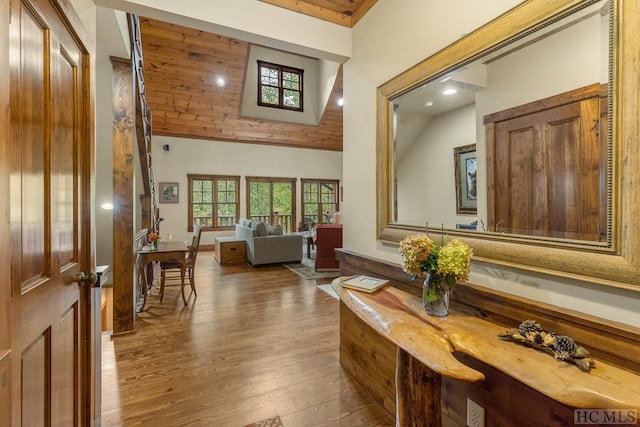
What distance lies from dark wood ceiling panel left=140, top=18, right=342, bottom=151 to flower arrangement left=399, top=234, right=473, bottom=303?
6006mm

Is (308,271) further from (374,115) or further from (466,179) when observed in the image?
(466,179)

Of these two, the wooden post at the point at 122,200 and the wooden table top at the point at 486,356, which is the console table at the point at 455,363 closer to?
the wooden table top at the point at 486,356

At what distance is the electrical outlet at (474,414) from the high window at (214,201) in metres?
7.75

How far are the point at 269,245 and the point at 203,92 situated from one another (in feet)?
12.8

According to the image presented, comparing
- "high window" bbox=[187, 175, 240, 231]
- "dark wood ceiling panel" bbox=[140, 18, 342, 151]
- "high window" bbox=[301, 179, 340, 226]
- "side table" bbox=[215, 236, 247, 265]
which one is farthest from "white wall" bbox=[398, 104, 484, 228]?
"high window" bbox=[301, 179, 340, 226]

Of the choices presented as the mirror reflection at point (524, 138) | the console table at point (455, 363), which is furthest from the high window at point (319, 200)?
the console table at point (455, 363)

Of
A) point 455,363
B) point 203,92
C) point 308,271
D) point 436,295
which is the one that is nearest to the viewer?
point 455,363

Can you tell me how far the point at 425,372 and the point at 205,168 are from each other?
7.90 meters

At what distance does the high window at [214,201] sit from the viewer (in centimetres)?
798

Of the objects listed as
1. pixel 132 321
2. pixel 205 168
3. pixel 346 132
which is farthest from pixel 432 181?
pixel 205 168

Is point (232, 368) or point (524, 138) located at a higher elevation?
point (524, 138)

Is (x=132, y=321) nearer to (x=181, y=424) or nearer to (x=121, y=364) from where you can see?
(x=121, y=364)

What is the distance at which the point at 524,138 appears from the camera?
1208mm

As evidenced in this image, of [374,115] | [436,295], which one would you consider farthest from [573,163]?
[374,115]
